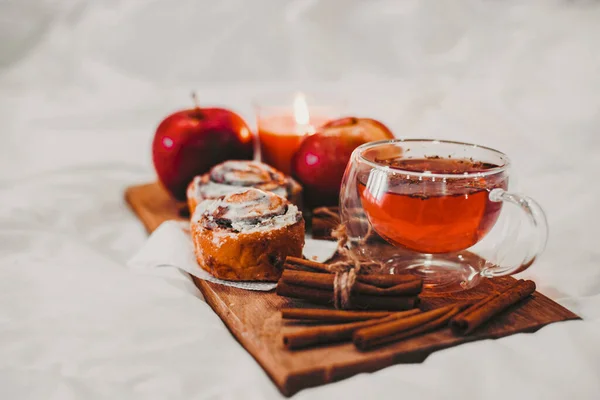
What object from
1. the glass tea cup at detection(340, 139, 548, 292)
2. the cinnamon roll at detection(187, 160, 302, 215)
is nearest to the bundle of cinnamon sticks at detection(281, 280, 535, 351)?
the glass tea cup at detection(340, 139, 548, 292)

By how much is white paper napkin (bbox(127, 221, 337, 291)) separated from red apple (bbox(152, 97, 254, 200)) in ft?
1.12

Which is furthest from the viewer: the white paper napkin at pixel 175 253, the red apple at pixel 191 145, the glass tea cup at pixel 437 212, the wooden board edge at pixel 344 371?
the red apple at pixel 191 145

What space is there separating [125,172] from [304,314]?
147cm

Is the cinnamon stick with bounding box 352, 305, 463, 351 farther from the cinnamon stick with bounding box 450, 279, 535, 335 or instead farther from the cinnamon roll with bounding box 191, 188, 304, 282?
the cinnamon roll with bounding box 191, 188, 304, 282

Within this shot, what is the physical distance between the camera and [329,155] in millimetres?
1912

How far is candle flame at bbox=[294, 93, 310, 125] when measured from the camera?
2.21 m

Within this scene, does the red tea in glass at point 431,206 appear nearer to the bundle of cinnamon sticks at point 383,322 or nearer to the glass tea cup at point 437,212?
the glass tea cup at point 437,212

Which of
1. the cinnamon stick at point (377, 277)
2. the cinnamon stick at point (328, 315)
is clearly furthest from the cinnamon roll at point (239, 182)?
the cinnamon stick at point (328, 315)

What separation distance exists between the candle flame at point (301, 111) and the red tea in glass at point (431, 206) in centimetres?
73

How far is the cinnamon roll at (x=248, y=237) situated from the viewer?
1.49 meters

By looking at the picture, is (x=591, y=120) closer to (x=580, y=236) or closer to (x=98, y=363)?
(x=580, y=236)

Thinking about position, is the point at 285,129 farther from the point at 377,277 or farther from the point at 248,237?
the point at 377,277

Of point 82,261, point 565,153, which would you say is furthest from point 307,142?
point 565,153

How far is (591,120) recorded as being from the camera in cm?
216
